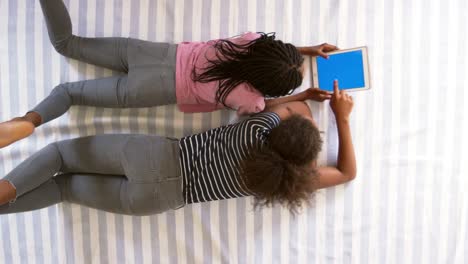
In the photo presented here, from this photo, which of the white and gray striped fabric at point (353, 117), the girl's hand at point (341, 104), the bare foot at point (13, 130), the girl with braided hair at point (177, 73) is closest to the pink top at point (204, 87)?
the girl with braided hair at point (177, 73)

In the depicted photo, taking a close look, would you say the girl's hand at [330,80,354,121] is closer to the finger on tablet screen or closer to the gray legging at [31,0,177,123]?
the finger on tablet screen

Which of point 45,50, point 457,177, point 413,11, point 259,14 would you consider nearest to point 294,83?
point 259,14

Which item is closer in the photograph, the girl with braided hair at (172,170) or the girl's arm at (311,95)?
the girl with braided hair at (172,170)

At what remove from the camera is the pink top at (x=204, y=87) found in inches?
42.8

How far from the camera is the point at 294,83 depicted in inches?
40.7

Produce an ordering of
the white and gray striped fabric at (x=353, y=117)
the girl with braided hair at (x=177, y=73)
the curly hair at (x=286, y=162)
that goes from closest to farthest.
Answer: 1. the curly hair at (x=286, y=162)
2. the girl with braided hair at (x=177, y=73)
3. the white and gray striped fabric at (x=353, y=117)

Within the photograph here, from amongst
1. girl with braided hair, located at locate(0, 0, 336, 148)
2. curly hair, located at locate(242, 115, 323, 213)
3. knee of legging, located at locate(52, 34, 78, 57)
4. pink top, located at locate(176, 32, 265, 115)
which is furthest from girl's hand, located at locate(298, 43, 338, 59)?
knee of legging, located at locate(52, 34, 78, 57)

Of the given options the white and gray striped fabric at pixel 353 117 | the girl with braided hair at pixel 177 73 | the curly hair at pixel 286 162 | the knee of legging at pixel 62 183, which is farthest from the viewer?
the white and gray striped fabric at pixel 353 117

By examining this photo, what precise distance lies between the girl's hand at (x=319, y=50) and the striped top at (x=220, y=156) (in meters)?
0.30

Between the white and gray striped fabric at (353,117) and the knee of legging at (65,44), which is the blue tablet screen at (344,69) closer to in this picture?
the white and gray striped fabric at (353,117)

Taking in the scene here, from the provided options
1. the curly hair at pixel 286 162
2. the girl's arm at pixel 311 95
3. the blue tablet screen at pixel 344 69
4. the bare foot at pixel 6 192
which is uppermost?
the blue tablet screen at pixel 344 69

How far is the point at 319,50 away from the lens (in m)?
1.23

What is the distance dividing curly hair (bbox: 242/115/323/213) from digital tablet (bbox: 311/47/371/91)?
0.35m

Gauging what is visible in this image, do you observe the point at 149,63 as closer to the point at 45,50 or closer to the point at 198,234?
the point at 45,50
